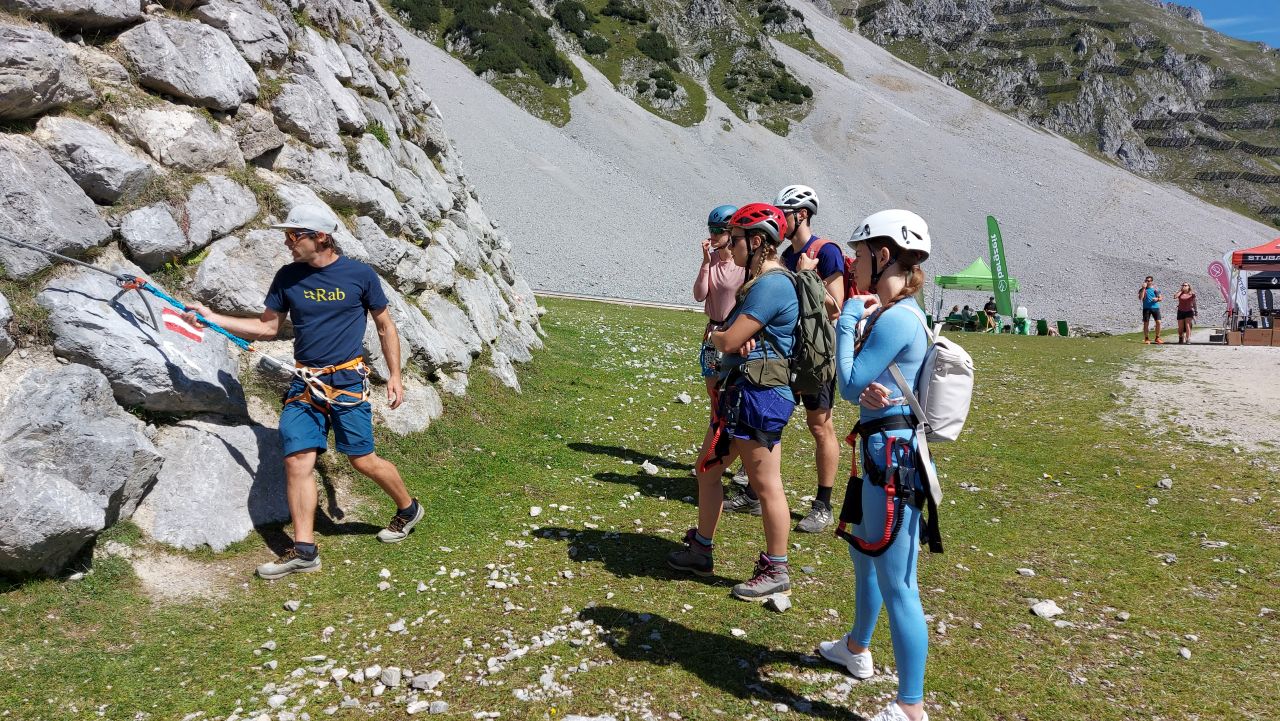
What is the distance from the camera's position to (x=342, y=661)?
517 centimetres

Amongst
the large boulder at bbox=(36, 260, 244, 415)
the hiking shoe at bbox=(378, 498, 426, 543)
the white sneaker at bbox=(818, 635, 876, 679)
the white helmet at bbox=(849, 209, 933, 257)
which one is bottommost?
the white sneaker at bbox=(818, 635, 876, 679)

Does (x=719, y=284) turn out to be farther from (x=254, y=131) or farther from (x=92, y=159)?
(x=254, y=131)

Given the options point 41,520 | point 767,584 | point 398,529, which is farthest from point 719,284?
point 41,520

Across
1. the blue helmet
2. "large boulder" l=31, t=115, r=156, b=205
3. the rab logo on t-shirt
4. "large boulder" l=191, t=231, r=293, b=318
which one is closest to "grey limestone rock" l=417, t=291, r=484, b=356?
"large boulder" l=191, t=231, r=293, b=318

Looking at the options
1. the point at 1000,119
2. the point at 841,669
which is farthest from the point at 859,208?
the point at 841,669

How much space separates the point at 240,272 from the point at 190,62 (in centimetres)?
320

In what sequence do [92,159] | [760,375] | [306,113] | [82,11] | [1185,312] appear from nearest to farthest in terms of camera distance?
[760,375] → [92,159] → [82,11] → [306,113] → [1185,312]

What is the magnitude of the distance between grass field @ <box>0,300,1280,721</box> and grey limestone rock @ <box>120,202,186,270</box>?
3.19 meters

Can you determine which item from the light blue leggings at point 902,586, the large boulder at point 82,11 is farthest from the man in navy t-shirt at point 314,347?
the light blue leggings at point 902,586

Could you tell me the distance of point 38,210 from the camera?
258 inches

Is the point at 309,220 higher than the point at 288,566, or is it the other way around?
the point at 309,220

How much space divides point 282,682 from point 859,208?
88.0 metres

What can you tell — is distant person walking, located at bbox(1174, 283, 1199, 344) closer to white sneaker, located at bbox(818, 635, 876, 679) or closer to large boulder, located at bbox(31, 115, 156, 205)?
white sneaker, located at bbox(818, 635, 876, 679)

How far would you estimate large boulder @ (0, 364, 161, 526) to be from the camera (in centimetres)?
561
